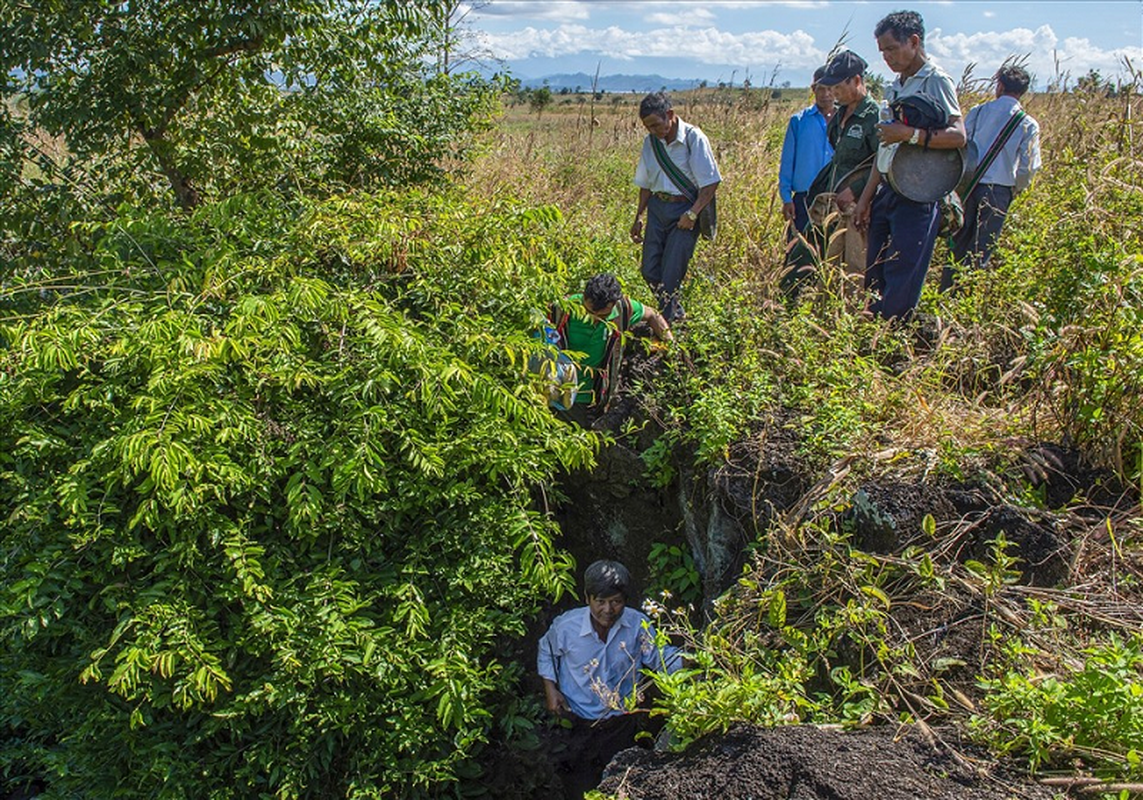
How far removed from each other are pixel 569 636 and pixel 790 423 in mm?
1407

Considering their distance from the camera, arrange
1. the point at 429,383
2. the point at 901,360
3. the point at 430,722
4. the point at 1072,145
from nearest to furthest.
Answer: the point at 429,383 < the point at 430,722 < the point at 901,360 < the point at 1072,145

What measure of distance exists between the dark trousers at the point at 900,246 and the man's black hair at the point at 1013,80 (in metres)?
1.47

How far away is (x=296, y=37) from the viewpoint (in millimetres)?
5254

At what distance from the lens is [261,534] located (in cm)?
336

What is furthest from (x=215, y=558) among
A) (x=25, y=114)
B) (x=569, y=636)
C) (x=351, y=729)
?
(x=25, y=114)

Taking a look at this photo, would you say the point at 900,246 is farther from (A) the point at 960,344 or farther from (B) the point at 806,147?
(B) the point at 806,147

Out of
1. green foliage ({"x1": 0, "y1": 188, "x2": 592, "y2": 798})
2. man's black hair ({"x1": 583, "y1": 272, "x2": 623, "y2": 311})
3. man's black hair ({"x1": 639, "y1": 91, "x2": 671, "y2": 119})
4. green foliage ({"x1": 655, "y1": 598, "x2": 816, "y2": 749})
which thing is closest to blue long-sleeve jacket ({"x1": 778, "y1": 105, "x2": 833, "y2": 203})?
man's black hair ({"x1": 639, "y1": 91, "x2": 671, "y2": 119})

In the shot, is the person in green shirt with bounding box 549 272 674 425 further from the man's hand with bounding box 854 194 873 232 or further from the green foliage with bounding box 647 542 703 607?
the man's hand with bounding box 854 194 873 232

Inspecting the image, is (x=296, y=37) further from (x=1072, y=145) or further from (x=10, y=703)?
(x=1072, y=145)

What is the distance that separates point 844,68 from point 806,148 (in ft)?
2.27

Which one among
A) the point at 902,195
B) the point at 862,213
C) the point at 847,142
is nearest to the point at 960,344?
the point at 902,195

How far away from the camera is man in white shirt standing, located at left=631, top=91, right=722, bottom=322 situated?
538cm

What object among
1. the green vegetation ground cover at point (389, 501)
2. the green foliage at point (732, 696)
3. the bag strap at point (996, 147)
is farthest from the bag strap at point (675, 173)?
the green foliage at point (732, 696)

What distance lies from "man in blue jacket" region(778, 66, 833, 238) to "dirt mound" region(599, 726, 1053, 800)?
347 cm
